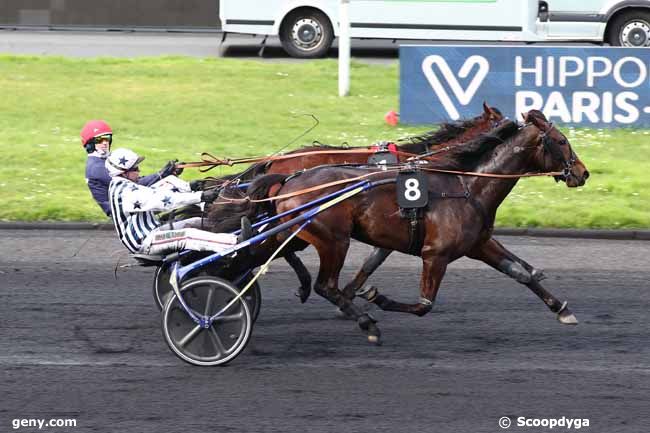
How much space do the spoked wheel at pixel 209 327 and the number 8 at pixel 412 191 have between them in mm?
1309

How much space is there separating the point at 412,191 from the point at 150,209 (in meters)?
1.75

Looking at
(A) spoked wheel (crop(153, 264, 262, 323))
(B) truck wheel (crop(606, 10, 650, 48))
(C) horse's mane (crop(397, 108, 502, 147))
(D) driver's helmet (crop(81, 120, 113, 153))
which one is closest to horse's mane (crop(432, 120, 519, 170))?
(C) horse's mane (crop(397, 108, 502, 147))

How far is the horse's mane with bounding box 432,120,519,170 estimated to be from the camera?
8.30 meters

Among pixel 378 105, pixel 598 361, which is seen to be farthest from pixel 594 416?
pixel 378 105

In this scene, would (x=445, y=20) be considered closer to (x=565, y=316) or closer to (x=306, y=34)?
(x=306, y=34)

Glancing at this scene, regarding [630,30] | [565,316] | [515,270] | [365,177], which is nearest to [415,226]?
[365,177]

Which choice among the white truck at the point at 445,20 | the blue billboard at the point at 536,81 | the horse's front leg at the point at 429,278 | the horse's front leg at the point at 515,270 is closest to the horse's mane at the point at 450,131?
the horse's front leg at the point at 515,270

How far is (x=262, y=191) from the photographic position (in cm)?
827

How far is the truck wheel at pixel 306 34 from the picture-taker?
19.8 metres

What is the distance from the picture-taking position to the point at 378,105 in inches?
649

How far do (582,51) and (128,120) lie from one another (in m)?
6.00

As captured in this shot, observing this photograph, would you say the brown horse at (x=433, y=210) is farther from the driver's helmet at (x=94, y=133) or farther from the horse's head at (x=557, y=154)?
the driver's helmet at (x=94, y=133)

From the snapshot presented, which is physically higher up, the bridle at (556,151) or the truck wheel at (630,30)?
the bridle at (556,151)

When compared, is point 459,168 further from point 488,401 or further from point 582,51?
point 582,51
